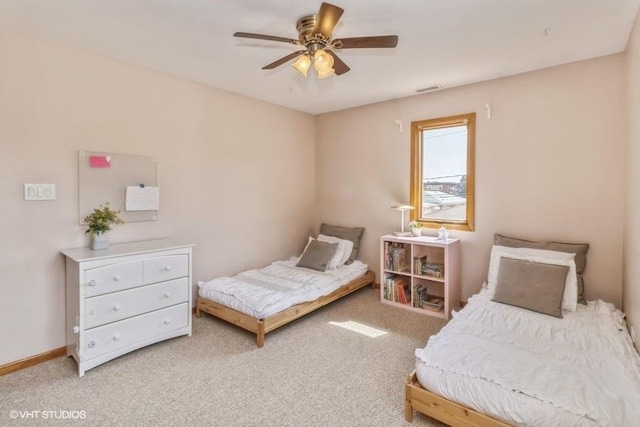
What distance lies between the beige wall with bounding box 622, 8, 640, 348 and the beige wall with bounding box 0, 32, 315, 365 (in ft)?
11.3

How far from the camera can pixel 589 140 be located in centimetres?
282

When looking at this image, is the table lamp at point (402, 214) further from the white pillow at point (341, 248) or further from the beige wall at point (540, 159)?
the white pillow at point (341, 248)

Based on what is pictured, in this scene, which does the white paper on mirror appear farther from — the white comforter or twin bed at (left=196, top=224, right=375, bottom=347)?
the white comforter

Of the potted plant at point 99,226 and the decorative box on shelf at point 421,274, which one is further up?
the potted plant at point 99,226

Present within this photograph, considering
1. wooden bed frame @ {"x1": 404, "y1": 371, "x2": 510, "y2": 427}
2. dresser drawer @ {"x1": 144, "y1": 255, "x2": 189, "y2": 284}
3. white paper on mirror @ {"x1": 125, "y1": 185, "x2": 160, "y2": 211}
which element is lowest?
wooden bed frame @ {"x1": 404, "y1": 371, "x2": 510, "y2": 427}

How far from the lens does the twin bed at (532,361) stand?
4.89 feet

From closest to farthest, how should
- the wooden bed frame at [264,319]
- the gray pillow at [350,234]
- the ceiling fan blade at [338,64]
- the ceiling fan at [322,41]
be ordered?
the ceiling fan at [322,41] → the ceiling fan blade at [338,64] → the wooden bed frame at [264,319] → the gray pillow at [350,234]

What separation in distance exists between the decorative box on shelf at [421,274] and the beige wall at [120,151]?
59.1 inches

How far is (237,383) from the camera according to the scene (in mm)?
2188

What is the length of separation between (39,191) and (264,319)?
79.3 inches

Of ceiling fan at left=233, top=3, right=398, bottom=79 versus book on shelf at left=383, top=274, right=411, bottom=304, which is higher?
ceiling fan at left=233, top=3, right=398, bottom=79

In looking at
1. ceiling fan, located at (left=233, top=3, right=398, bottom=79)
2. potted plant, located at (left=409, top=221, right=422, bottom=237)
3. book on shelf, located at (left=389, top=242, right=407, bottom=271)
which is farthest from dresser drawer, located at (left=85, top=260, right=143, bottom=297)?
potted plant, located at (left=409, top=221, right=422, bottom=237)

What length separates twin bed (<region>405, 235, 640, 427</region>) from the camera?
1.49 m

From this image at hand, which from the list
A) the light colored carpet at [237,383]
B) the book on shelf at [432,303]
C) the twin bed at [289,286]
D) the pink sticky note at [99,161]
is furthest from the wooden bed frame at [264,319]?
the pink sticky note at [99,161]
